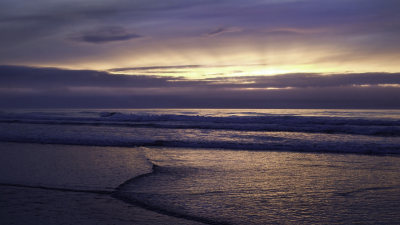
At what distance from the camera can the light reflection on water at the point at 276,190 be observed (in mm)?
3746

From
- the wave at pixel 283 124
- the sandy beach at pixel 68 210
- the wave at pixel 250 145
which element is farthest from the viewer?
the wave at pixel 283 124

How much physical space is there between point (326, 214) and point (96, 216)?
8.95 feet

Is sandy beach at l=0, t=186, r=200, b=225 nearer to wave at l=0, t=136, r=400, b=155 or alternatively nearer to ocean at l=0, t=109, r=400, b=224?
ocean at l=0, t=109, r=400, b=224

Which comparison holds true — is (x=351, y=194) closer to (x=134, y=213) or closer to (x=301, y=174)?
(x=301, y=174)

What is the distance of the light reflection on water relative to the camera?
12.3 feet

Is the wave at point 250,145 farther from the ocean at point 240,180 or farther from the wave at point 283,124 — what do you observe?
the wave at point 283,124

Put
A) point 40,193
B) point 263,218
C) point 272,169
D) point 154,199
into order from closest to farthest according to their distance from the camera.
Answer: point 263,218, point 154,199, point 40,193, point 272,169

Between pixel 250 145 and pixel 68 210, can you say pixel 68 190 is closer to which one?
pixel 68 210

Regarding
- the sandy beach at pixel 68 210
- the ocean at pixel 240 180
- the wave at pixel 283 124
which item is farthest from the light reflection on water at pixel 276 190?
the wave at pixel 283 124

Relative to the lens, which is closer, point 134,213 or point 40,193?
point 134,213

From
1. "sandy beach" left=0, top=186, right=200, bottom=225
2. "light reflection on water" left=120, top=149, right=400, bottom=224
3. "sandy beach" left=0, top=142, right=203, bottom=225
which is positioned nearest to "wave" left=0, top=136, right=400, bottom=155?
"light reflection on water" left=120, top=149, right=400, bottom=224

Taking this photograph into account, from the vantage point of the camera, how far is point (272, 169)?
257 inches

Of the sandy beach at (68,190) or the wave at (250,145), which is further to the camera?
the wave at (250,145)

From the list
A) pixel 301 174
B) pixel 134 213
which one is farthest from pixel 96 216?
pixel 301 174
